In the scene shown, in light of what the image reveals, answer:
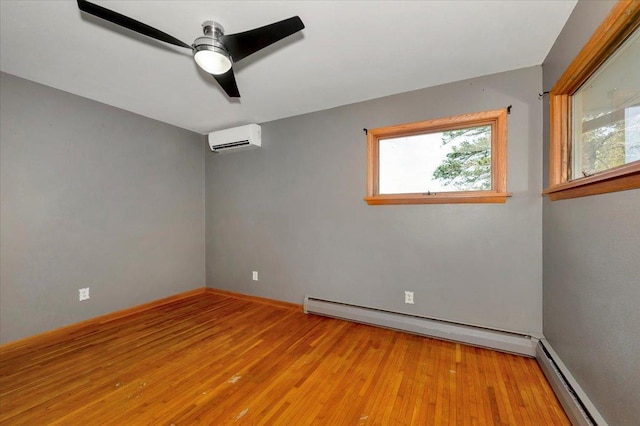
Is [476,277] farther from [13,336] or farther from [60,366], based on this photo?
[13,336]

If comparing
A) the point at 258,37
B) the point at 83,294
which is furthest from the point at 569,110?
the point at 83,294

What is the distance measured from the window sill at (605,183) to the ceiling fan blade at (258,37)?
163 centimetres

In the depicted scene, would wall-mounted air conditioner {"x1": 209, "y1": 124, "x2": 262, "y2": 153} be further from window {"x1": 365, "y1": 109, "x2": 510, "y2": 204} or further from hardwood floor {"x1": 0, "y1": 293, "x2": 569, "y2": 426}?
hardwood floor {"x1": 0, "y1": 293, "x2": 569, "y2": 426}

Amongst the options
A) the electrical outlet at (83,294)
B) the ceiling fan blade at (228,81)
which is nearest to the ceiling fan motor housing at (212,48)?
the ceiling fan blade at (228,81)

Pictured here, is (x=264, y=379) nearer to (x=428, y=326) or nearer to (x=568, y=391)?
(x=428, y=326)

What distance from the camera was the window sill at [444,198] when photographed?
81.6 inches

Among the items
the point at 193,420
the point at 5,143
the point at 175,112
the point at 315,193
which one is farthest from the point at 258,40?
the point at 5,143

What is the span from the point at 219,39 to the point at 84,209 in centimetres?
239

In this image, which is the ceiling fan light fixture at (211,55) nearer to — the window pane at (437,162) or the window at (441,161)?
the window at (441,161)

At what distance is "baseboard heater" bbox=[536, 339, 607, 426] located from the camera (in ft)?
4.05

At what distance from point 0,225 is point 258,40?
8.85ft

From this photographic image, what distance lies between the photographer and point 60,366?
1.88 metres

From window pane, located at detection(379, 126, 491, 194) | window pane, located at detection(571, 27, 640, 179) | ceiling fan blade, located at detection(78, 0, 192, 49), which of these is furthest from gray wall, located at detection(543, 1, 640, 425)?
ceiling fan blade, located at detection(78, 0, 192, 49)

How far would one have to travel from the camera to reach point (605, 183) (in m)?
1.17
